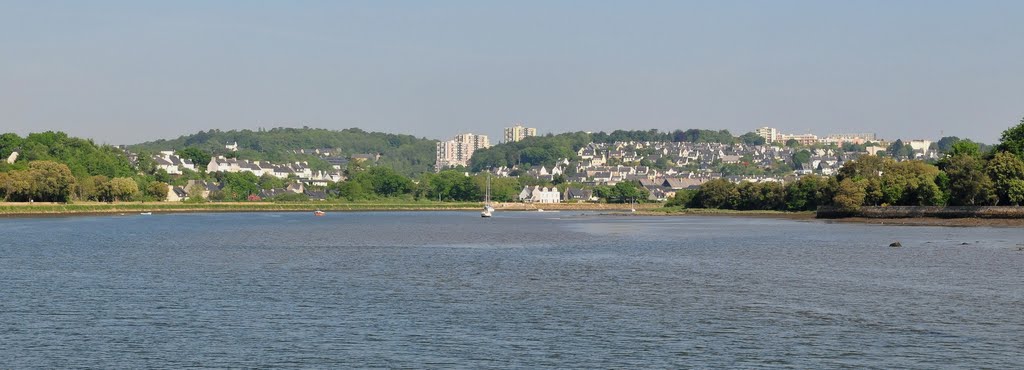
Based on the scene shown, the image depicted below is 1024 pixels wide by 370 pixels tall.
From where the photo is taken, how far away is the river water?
84.2ft

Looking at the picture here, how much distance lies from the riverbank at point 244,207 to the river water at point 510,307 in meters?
68.3

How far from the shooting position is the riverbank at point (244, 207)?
126 m

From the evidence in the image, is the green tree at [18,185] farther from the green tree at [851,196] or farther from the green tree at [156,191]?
the green tree at [851,196]

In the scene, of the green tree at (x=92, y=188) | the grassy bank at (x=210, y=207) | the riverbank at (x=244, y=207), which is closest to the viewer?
the grassy bank at (x=210, y=207)

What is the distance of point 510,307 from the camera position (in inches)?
1345

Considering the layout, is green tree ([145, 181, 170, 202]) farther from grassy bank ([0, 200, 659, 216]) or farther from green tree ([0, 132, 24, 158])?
green tree ([0, 132, 24, 158])

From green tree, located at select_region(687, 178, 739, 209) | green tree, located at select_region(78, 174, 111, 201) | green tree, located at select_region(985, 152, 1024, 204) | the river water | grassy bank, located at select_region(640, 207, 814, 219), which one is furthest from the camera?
green tree, located at select_region(687, 178, 739, 209)

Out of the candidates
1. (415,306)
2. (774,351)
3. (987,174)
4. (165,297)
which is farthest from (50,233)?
(987,174)

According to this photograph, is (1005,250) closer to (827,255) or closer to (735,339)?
(827,255)

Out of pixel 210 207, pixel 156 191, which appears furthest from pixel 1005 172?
pixel 156 191

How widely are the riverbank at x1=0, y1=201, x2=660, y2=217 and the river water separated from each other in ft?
224

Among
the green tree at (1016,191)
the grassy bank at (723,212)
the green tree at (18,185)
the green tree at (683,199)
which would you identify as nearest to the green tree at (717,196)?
the grassy bank at (723,212)

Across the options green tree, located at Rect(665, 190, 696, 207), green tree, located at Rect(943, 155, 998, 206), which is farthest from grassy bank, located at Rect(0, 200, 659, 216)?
green tree, located at Rect(943, 155, 998, 206)

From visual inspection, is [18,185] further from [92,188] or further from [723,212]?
[723,212]
